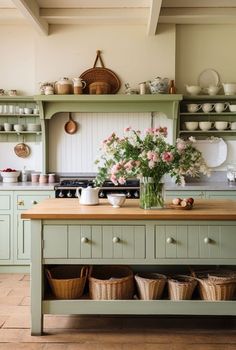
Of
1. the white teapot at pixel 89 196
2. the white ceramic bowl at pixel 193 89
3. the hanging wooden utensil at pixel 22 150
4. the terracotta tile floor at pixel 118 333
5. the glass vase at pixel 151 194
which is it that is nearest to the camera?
the terracotta tile floor at pixel 118 333

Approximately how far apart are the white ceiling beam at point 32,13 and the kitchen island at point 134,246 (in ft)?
7.67

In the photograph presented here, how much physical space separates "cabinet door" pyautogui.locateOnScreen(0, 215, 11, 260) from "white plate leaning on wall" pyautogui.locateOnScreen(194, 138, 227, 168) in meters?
2.56

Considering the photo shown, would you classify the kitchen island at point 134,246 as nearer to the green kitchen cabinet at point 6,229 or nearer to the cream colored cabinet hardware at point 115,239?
the cream colored cabinet hardware at point 115,239

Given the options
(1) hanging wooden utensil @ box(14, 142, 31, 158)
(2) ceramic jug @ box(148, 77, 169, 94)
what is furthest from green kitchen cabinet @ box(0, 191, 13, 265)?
(2) ceramic jug @ box(148, 77, 169, 94)

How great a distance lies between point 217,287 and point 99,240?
896 millimetres

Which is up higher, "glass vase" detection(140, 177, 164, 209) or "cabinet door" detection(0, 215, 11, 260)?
"glass vase" detection(140, 177, 164, 209)

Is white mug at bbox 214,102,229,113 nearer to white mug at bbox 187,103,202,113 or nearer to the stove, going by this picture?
white mug at bbox 187,103,202,113

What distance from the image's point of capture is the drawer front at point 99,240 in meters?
2.80

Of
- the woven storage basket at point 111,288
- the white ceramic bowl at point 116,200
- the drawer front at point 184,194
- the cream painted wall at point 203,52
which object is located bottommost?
the woven storage basket at point 111,288

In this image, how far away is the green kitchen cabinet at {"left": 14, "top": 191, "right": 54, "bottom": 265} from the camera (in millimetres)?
4535

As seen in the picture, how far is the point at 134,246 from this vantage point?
110 inches

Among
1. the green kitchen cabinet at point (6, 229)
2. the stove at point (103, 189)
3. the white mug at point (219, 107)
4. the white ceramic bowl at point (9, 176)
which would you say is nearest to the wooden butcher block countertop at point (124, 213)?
the stove at point (103, 189)

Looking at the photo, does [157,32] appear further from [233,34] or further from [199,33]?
[233,34]

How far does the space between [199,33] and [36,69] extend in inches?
84.5
